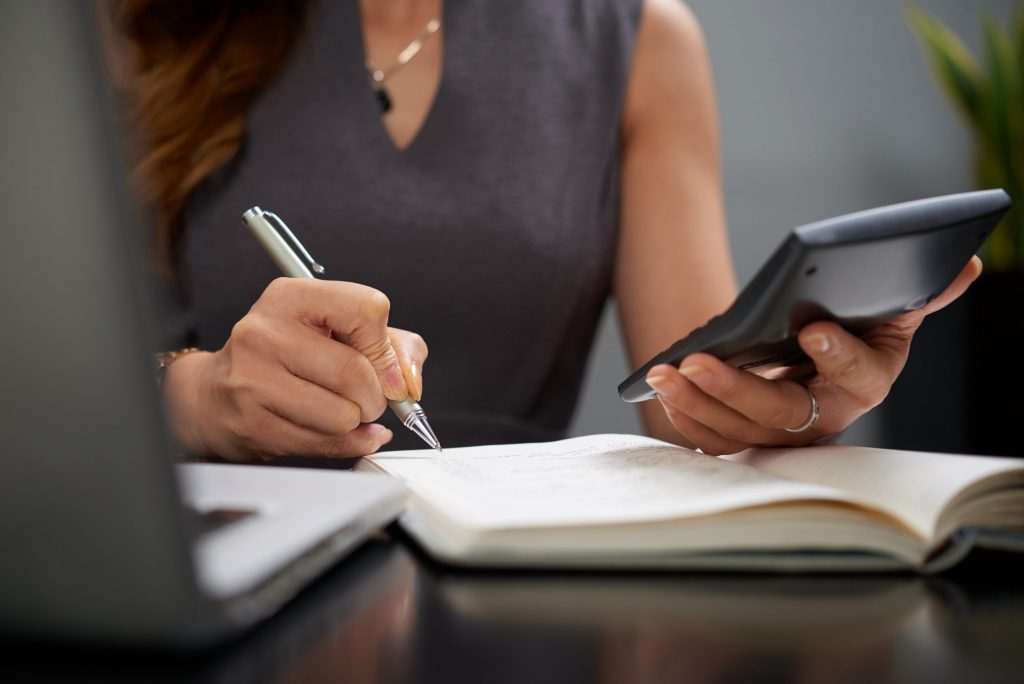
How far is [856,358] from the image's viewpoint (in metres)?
0.44

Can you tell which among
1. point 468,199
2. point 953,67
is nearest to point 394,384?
point 468,199

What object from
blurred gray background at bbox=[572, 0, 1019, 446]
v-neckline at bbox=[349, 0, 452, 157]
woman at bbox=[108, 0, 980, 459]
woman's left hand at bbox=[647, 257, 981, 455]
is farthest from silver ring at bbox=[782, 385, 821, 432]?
blurred gray background at bbox=[572, 0, 1019, 446]

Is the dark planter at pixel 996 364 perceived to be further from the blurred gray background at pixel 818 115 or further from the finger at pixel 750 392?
the finger at pixel 750 392

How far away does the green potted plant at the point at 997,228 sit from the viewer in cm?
157

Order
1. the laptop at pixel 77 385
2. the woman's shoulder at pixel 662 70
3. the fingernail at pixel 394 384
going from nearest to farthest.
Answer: the laptop at pixel 77 385 < the fingernail at pixel 394 384 < the woman's shoulder at pixel 662 70

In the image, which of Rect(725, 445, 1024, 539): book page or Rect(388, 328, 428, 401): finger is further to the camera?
Rect(388, 328, 428, 401): finger

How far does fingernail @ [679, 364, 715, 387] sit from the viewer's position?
0.42m

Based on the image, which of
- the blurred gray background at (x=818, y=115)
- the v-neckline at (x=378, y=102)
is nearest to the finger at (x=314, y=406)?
the v-neckline at (x=378, y=102)

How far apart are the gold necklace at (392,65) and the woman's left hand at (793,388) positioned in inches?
20.8

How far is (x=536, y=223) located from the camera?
890mm

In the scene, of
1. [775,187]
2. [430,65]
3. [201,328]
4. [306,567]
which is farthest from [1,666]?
[775,187]

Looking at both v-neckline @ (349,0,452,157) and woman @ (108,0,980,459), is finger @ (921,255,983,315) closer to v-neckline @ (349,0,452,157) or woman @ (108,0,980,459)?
woman @ (108,0,980,459)

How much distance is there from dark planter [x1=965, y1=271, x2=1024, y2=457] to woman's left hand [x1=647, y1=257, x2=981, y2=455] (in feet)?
4.06

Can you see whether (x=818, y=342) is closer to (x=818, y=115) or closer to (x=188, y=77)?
(x=188, y=77)
